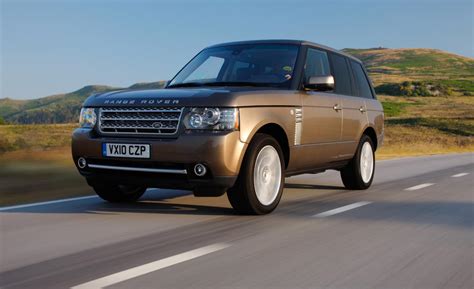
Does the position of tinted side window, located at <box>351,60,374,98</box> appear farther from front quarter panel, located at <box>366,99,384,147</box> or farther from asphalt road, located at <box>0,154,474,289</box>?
asphalt road, located at <box>0,154,474,289</box>

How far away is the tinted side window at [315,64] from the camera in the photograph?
24.5ft

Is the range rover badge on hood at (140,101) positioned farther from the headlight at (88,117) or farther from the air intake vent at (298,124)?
the air intake vent at (298,124)

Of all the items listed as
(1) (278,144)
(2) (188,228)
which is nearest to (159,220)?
(2) (188,228)

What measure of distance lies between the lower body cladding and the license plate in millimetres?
30

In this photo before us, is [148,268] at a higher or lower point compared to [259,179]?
lower

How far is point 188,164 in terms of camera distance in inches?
229

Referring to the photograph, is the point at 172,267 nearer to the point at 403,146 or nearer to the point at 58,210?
the point at 58,210

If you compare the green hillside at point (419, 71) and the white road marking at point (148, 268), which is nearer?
the white road marking at point (148, 268)

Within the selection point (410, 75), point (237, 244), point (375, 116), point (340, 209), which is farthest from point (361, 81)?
point (410, 75)

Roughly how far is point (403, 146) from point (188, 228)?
25.4 m

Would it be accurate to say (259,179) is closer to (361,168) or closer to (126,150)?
(126,150)

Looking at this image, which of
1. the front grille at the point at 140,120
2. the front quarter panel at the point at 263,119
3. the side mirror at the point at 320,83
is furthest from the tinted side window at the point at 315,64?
the front grille at the point at 140,120

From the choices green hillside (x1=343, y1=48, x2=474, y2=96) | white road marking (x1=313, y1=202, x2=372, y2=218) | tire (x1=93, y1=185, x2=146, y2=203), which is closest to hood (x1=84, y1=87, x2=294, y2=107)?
tire (x1=93, y1=185, x2=146, y2=203)

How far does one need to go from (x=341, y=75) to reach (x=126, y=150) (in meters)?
3.62
